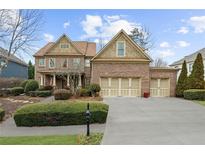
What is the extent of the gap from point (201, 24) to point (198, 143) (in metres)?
15.7

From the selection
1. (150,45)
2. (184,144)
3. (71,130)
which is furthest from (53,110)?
(150,45)

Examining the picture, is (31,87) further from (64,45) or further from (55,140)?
(55,140)

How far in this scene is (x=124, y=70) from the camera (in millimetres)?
28109

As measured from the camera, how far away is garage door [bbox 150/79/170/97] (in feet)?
94.3

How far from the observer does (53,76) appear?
118ft

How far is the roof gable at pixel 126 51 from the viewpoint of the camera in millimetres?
28344

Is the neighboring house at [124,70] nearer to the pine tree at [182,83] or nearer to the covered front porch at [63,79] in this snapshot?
the pine tree at [182,83]

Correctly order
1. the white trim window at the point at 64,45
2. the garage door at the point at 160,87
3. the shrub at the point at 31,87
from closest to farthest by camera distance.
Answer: the garage door at the point at 160,87
the shrub at the point at 31,87
the white trim window at the point at 64,45

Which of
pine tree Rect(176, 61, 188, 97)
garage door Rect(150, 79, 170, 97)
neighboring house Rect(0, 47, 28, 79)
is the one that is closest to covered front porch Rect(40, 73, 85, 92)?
neighboring house Rect(0, 47, 28, 79)

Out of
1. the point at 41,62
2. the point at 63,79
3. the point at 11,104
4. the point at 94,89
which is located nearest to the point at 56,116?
the point at 11,104

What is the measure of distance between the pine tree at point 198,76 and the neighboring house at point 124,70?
2.35 m

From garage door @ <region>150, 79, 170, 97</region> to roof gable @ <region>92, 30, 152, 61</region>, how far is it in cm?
257

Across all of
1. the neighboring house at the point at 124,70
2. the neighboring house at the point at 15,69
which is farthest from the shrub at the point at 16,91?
the neighboring house at the point at 124,70

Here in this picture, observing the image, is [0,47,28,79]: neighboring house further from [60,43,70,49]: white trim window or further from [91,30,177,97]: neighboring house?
[91,30,177,97]: neighboring house
